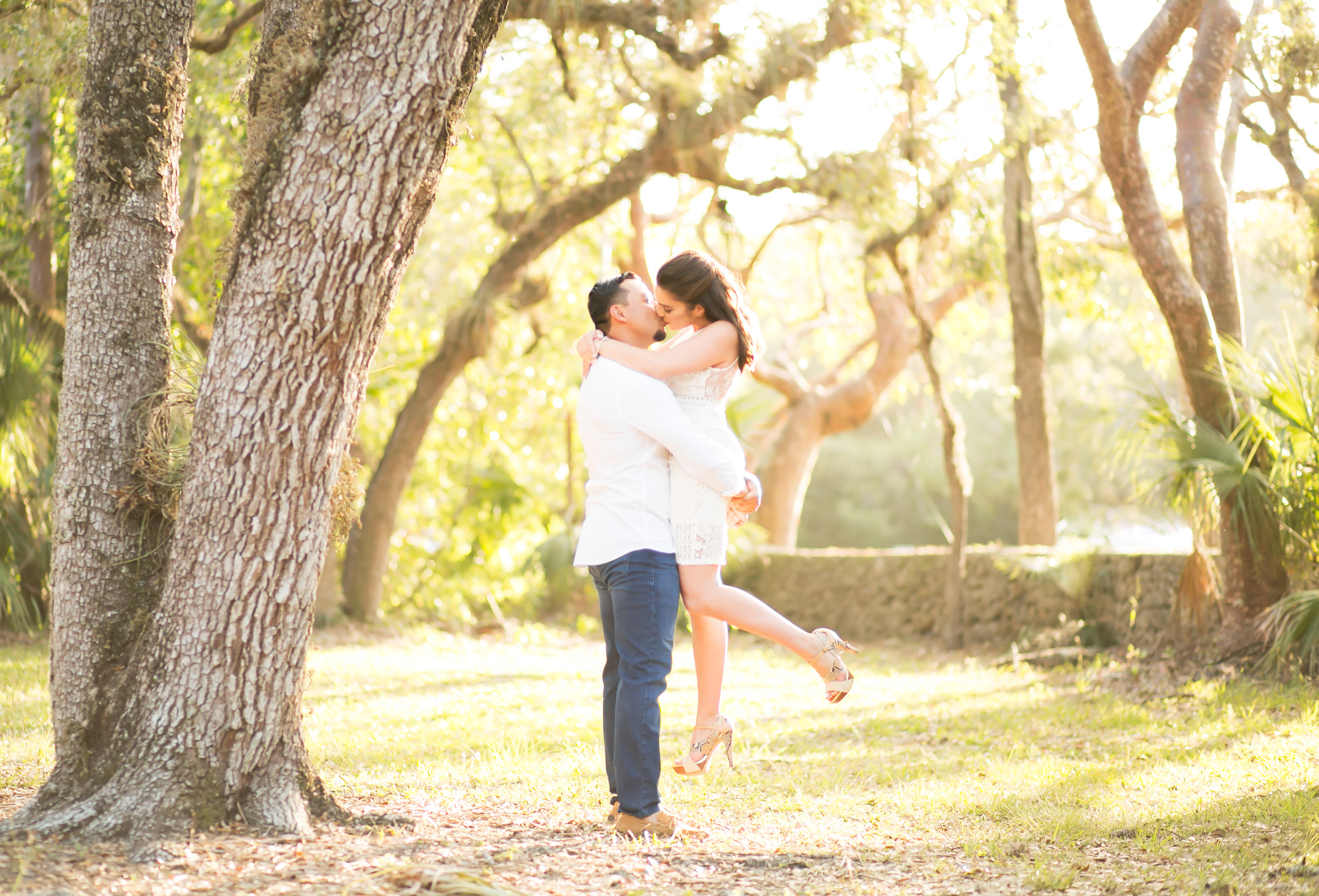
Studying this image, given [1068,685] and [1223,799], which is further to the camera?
[1068,685]

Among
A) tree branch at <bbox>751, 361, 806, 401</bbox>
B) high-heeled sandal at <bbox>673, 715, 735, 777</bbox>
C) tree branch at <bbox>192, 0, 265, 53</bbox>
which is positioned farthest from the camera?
tree branch at <bbox>751, 361, 806, 401</bbox>

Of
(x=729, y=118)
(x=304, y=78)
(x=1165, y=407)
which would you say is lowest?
(x=1165, y=407)

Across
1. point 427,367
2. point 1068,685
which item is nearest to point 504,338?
point 427,367

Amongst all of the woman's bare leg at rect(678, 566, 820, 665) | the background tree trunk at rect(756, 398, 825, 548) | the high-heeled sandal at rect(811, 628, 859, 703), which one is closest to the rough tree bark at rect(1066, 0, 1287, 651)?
the high-heeled sandal at rect(811, 628, 859, 703)

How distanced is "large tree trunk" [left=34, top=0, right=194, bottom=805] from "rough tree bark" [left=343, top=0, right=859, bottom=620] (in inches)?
288

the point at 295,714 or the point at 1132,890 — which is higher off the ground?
the point at 295,714

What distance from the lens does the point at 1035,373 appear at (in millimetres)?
11680

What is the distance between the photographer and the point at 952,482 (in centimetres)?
1083

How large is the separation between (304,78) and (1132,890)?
3445 mm

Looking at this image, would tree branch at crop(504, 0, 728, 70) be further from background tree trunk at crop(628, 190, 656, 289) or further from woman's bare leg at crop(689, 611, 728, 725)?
woman's bare leg at crop(689, 611, 728, 725)

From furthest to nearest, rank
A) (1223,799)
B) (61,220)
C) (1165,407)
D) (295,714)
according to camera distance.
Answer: (61,220), (1165,407), (1223,799), (295,714)

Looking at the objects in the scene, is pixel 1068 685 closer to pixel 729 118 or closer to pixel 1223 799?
pixel 1223 799

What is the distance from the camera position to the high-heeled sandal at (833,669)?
381cm

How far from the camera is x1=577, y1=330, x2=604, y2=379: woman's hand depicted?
12.0ft
